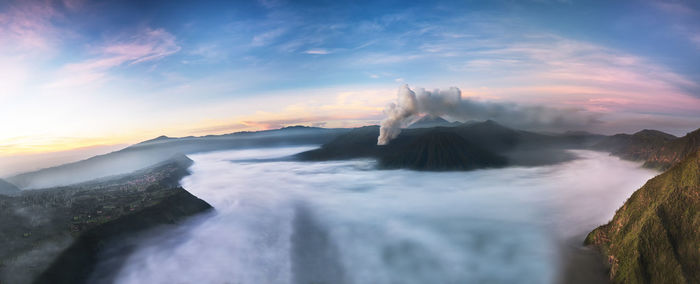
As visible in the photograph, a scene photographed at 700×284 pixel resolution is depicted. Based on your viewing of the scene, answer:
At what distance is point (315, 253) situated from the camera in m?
88.2

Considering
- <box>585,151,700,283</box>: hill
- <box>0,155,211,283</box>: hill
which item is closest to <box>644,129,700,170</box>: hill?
<box>585,151,700,283</box>: hill

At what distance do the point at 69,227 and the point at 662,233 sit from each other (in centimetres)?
12823

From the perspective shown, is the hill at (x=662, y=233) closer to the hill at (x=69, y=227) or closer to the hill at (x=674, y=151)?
the hill at (x=69, y=227)

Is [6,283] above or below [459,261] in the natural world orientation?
above

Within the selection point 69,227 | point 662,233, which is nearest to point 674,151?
point 662,233

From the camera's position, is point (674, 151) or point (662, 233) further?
point (674, 151)

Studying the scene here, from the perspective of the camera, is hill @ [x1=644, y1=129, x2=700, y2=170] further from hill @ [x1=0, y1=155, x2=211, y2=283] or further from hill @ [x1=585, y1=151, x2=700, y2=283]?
hill @ [x1=0, y1=155, x2=211, y2=283]

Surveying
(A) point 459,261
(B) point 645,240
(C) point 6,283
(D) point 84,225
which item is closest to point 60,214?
(D) point 84,225

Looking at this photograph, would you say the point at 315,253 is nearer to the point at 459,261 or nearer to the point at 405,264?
the point at 405,264

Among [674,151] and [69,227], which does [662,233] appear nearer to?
[69,227]

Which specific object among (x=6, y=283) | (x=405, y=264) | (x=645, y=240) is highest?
(x=645, y=240)

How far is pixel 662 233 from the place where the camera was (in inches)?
2025

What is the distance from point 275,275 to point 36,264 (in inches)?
1852

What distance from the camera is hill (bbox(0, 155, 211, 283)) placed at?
61.3 meters
